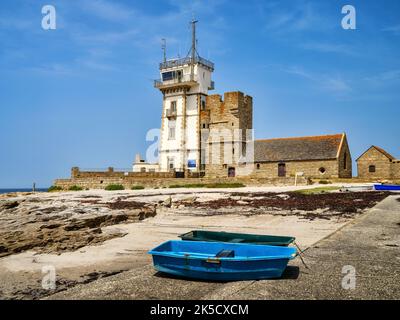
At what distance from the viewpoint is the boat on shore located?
319 inches

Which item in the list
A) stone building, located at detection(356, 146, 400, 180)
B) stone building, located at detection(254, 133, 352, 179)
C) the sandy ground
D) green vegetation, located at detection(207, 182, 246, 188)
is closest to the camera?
the sandy ground

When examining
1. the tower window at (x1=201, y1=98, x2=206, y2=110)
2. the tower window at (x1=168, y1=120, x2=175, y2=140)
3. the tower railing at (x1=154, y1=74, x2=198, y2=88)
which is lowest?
the tower window at (x1=168, y1=120, x2=175, y2=140)

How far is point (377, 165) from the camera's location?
46156mm

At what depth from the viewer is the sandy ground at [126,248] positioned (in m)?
7.23

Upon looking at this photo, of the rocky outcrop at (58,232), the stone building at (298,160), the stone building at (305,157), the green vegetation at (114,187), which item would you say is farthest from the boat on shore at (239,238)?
the stone building at (305,157)

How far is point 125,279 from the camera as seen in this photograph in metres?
6.89

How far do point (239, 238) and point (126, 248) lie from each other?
10.5ft

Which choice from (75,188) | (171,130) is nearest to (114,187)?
(75,188)

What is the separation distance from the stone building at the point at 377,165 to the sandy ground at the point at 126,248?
3538cm

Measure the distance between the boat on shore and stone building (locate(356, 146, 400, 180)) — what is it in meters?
41.2

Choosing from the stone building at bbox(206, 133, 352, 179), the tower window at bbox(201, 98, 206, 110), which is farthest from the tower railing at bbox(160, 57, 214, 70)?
the stone building at bbox(206, 133, 352, 179)

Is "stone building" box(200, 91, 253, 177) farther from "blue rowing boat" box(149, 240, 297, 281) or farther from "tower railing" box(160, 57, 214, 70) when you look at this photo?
"blue rowing boat" box(149, 240, 297, 281)
